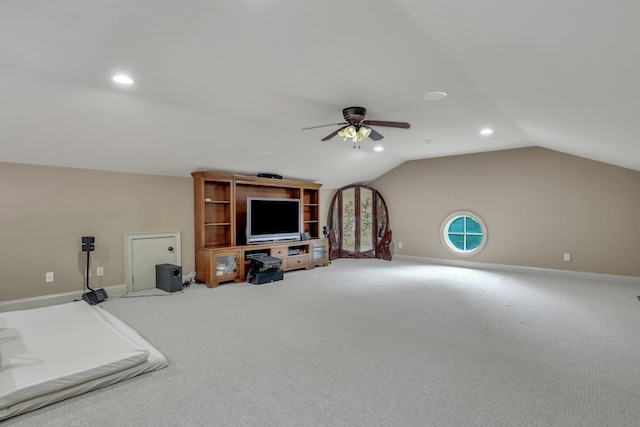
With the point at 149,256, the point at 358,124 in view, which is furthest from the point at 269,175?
the point at 358,124

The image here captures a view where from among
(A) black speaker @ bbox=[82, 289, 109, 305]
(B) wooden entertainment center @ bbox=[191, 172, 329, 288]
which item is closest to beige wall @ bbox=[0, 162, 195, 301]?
(A) black speaker @ bbox=[82, 289, 109, 305]

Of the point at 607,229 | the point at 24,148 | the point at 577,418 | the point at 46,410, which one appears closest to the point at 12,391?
the point at 46,410

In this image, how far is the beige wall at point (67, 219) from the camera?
12.7 ft

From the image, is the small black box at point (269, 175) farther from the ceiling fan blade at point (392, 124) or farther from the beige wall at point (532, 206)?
the beige wall at point (532, 206)

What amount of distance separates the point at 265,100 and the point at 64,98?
74.2 inches

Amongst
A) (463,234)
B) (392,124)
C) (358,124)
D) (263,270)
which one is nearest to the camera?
(392,124)

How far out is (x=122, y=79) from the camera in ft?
9.23

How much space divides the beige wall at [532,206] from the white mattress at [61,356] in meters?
6.13

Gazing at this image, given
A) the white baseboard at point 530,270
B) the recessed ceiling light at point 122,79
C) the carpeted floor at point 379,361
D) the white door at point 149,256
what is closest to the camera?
the carpeted floor at point 379,361

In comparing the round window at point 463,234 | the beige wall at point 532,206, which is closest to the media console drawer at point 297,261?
the beige wall at point 532,206

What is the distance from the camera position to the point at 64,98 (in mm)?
3072

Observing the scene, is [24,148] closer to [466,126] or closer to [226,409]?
[226,409]

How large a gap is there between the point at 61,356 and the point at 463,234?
22.5ft

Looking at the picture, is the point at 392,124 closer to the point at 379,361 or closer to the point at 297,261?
the point at 379,361
